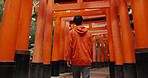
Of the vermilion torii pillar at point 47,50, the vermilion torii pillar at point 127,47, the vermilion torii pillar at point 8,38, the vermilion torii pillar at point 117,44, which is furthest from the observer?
the vermilion torii pillar at point 47,50

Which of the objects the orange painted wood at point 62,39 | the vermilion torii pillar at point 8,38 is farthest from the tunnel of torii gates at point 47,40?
the orange painted wood at point 62,39

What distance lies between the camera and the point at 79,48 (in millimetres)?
2621

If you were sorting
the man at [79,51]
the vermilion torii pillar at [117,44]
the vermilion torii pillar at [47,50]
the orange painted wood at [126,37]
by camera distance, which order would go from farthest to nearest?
the vermilion torii pillar at [47,50]
the vermilion torii pillar at [117,44]
the orange painted wood at [126,37]
the man at [79,51]

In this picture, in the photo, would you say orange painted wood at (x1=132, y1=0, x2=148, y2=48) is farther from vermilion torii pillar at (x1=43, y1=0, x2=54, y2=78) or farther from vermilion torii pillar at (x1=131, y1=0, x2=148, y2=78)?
vermilion torii pillar at (x1=43, y1=0, x2=54, y2=78)

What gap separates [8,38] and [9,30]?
7.6 inches

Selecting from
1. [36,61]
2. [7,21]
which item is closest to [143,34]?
[7,21]

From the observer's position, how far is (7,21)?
2588 millimetres

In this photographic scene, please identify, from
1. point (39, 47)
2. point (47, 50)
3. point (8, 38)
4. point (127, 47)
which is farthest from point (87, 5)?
point (8, 38)

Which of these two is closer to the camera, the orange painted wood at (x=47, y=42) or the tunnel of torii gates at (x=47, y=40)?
the tunnel of torii gates at (x=47, y=40)

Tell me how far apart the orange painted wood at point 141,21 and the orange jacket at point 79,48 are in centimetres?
134

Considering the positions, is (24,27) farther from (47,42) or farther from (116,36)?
(116,36)

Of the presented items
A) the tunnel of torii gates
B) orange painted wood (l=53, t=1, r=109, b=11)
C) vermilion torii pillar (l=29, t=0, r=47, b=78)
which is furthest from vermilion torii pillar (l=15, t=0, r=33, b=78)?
orange painted wood (l=53, t=1, r=109, b=11)

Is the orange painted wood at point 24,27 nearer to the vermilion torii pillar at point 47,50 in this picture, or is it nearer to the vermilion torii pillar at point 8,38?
the vermilion torii pillar at point 8,38

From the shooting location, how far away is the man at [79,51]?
2.54 metres
